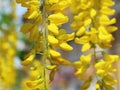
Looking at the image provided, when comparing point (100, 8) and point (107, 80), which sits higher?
point (100, 8)

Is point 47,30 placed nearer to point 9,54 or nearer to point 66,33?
point 66,33

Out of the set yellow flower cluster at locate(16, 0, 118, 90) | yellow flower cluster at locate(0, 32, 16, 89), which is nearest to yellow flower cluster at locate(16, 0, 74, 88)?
yellow flower cluster at locate(16, 0, 118, 90)

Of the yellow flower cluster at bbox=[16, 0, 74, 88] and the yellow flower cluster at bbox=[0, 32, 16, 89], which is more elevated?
the yellow flower cluster at bbox=[16, 0, 74, 88]

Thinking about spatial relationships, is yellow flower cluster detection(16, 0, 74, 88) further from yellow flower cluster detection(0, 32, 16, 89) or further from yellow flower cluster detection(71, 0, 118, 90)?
yellow flower cluster detection(0, 32, 16, 89)

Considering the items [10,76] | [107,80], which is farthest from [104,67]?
[10,76]

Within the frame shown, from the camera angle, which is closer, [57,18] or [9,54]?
[57,18]

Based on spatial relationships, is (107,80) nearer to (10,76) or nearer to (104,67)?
(104,67)

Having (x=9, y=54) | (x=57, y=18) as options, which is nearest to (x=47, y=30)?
(x=57, y=18)

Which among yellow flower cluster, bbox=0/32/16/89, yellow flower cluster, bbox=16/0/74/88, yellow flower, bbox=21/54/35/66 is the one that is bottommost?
yellow flower cluster, bbox=0/32/16/89
